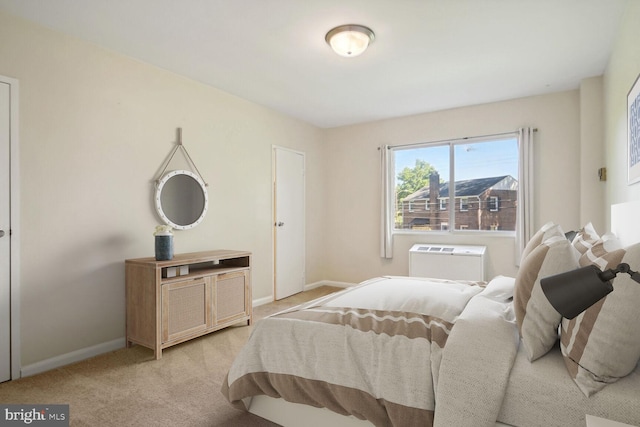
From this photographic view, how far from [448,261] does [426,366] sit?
307 centimetres

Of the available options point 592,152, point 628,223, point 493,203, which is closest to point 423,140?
point 493,203

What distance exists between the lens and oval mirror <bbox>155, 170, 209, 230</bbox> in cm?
333

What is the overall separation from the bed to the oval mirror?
191 centimetres

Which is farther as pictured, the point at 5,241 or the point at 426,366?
the point at 5,241

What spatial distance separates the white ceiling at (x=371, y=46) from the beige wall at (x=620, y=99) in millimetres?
146

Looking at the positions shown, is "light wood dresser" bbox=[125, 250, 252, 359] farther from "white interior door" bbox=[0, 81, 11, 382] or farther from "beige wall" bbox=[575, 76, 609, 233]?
"beige wall" bbox=[575, 76, 609, 233]

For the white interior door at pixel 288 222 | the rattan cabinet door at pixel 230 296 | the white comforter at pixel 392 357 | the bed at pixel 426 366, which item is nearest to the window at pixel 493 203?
the bed at pixel 426 366

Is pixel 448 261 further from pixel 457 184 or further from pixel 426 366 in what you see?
pixel 426 366

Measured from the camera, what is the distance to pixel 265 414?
193cm

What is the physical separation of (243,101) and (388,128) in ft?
6.86

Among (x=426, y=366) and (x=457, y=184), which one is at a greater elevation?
(x=457, y=184)

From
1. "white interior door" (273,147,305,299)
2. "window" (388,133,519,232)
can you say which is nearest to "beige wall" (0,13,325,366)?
"white interior door" (273,147,305,299)

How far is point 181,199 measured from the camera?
11.4 feet

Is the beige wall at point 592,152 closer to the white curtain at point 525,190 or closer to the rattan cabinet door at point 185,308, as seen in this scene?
the white curtain at point 525,190
